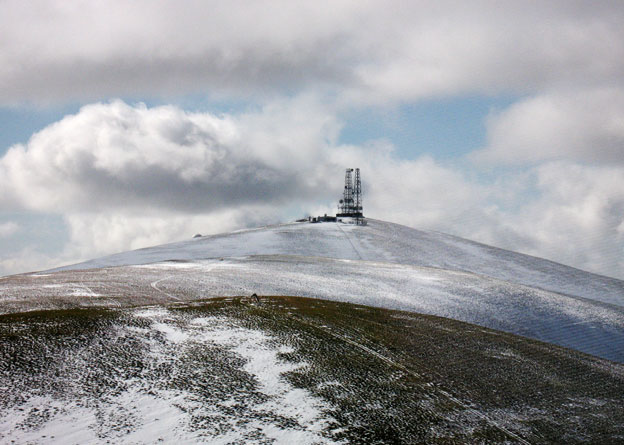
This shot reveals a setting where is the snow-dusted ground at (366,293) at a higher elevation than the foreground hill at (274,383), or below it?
higher

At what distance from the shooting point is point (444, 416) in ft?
45.0

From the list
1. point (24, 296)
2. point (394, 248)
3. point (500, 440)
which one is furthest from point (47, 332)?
point (394, 248)

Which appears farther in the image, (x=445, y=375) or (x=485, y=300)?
(x=485, y=300)

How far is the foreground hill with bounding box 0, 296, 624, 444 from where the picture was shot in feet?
39.0

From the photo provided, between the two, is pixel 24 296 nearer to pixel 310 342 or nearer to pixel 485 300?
pixel 310 342

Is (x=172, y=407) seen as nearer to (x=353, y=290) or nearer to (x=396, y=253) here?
(x=353, y=290)

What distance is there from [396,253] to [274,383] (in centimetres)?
5078

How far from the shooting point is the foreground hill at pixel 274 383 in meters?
11.9

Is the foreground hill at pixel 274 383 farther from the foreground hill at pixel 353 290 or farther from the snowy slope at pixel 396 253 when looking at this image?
the snowy slope at pixel 396 253

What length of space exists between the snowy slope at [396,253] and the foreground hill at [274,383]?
109ft

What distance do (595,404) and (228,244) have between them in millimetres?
52747

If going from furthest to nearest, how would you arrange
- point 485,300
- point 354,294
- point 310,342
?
point 485,300 → point 354,294 → point 310,342

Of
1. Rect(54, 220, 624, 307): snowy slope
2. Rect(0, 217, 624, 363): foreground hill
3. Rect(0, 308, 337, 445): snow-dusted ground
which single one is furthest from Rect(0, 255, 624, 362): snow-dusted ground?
Rect(54, 220, 624, 307): snowy slope

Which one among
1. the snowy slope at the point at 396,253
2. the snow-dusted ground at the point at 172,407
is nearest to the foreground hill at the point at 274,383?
the snow-dusted ground at the point at 172,407
